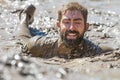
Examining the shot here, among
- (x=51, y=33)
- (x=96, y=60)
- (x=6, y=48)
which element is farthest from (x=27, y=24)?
(x=96, y=60)

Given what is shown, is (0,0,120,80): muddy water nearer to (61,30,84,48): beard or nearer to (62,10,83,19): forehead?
(61,30,84,48): beard

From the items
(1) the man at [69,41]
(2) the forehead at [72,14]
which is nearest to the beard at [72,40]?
(1) the man at [69,41]

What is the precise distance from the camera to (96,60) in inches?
188

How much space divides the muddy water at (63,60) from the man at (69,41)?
262 millimetres

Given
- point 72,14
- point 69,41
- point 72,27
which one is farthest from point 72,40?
point 72,14

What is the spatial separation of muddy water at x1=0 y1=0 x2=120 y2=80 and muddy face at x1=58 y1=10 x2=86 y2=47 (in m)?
0.33

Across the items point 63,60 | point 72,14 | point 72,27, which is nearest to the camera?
point 63,60

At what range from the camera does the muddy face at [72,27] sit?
5.12 m

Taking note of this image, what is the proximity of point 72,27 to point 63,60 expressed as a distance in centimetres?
45

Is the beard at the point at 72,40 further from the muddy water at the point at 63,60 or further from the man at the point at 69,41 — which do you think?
the muddy water at the point at 63,60

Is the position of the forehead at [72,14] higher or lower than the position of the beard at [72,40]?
higher

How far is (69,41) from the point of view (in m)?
5.17

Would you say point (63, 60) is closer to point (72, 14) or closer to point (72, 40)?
point (72, 40)

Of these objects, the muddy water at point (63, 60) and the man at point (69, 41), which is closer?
the muddy water at point (63, 60)
